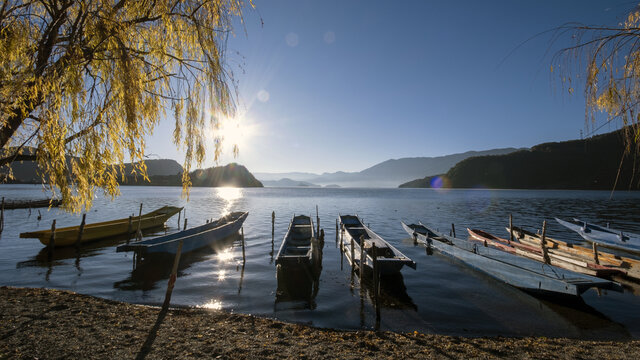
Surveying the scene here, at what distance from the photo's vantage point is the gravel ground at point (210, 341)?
598 centimetres

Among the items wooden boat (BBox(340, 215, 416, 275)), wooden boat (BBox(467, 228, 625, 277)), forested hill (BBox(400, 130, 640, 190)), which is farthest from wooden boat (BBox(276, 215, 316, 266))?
forested hill (BBox(400, 130, 640, 190))

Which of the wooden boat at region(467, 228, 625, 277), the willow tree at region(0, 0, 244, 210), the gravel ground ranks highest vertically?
the willow tree at region(0, 0, 244, 210)

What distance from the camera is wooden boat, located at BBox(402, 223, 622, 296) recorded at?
922cm

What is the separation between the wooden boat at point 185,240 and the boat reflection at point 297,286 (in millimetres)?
5133

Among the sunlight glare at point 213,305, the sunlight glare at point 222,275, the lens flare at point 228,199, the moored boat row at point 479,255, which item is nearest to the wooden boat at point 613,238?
the moored boat row at point 479,255

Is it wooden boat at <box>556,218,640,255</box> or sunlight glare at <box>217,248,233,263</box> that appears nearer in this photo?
sunlight glare at <box>217,248,233,263</box>

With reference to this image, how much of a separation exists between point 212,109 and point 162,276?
11092 millimetres

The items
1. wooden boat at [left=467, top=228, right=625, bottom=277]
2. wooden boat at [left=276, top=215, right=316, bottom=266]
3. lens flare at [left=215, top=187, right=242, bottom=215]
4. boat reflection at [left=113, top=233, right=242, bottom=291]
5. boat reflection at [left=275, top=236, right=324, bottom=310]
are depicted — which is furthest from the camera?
lens flare at [left=215, top=187, right=242, bottom=215]

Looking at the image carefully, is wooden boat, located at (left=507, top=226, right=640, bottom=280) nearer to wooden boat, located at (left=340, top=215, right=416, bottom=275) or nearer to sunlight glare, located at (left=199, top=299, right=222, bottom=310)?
wooden boat, located at (left=340, top=215, right=416, bottom=275)

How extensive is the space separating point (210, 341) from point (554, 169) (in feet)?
596

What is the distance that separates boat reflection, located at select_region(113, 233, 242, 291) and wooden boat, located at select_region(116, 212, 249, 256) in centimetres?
Result: 38

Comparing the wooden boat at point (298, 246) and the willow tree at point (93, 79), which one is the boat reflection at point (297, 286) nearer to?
the wooden boat at point (298, 246)

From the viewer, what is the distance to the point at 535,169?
143 meters

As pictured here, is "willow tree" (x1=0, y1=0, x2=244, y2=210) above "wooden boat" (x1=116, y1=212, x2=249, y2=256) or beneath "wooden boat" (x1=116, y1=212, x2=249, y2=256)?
above
